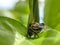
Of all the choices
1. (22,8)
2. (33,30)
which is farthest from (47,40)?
(22,8)

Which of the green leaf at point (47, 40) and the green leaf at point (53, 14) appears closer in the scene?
the green leaf at point (47, 40)

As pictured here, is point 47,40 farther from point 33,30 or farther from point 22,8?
point 22,8

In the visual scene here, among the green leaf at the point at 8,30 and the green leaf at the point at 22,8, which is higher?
the green leaf at the point at 8,30

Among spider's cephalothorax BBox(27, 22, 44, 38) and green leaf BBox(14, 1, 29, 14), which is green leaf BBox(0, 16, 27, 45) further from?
green leaf BBox(14, 1, 29, 14)

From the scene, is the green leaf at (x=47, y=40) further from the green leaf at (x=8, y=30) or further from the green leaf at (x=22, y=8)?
the green leaf at (x=22, y=8)

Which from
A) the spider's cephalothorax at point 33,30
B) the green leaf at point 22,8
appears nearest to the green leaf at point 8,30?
the spider's cephalothorax at point 33,30

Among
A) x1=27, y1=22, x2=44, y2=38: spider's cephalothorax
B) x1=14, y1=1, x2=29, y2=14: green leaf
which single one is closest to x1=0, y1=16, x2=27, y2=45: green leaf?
x1=27, y1=22, x2=44, y2=38: spider's cephalothorax

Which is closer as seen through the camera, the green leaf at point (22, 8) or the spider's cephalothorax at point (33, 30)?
the spider's cephalothorax at point (33, 30)
